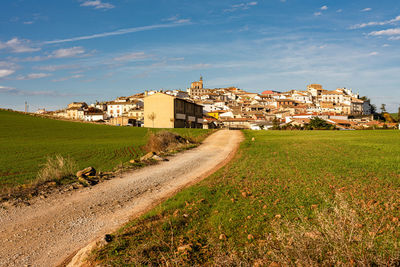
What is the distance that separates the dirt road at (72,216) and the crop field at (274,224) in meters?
1.08

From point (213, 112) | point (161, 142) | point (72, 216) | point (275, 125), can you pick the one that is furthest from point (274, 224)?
point (213, 112)

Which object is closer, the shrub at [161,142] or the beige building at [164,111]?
the shrub at [161,142]

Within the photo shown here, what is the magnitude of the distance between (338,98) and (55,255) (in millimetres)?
215921

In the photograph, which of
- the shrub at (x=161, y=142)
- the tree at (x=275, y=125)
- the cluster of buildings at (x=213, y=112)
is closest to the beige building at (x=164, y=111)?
the cluster of buildings at (x=213, y=112)

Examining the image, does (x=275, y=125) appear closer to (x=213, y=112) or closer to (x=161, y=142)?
(x=213, y=112)

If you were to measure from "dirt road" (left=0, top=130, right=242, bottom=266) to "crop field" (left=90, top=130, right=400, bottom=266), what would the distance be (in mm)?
1083

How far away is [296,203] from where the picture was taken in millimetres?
9430

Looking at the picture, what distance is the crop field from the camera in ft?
16.5

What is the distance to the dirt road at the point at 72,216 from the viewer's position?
732 centimetres

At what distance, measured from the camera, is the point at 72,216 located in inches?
387

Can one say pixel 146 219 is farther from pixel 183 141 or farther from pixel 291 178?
pixel 183 141

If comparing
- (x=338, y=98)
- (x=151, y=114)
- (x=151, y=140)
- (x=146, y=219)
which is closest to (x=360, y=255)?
(x=146, y=219)

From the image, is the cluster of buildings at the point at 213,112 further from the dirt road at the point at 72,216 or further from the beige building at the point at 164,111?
the dirt road at the point at 72,216

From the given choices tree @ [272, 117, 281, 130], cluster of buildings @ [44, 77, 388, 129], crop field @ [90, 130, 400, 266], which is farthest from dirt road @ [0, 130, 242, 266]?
tree @ [272, 117, 281, 130]
